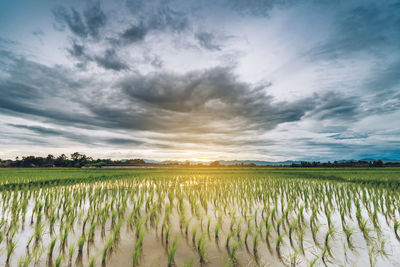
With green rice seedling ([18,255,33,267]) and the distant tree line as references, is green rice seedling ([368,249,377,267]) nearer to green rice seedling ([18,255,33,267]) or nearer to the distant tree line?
green rice seedling ([18,255,33,267])

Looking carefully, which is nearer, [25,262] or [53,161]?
[25,262]

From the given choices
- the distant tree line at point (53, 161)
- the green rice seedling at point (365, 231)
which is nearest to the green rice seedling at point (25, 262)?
the green rice seedling at point (365, 231)

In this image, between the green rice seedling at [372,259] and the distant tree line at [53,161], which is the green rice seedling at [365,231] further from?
the distant tree line at [53,161]

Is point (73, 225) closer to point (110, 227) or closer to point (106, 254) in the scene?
point (110, 227)

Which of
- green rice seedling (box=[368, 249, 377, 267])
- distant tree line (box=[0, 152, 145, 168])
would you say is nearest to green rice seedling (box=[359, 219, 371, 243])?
green rice seedling (box=[368, 249, 377, 267])

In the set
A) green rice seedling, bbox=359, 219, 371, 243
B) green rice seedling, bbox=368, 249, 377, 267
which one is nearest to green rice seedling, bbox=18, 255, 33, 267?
green rice seedling, bbox=368, 249, 377, 267

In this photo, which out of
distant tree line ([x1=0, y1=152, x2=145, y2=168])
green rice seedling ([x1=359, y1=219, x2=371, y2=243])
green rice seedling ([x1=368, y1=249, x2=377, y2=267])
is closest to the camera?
green rice seedling ([x1=368, y1=249, x2=377, y2=267])

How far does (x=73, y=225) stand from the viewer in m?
3.97

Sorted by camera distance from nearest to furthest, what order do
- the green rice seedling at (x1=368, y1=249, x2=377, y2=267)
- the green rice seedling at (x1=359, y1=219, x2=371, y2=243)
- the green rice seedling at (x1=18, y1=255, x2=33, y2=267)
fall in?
the green rice seedling at (x1=18, y1=255, x2=33, y2=267), the green rice seedling at (x1=368, y1=249, x2=377, y2=267), the green rice seedling at (x1=359, y1=219, x2=371, y2=243)

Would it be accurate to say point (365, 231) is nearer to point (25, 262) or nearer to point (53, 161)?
point (25, 262)

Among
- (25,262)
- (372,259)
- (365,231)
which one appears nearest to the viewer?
(25,262)

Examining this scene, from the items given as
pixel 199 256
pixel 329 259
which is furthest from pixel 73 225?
pixel 329 259

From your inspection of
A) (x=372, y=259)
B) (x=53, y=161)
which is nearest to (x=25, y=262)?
(x=372, y=259)

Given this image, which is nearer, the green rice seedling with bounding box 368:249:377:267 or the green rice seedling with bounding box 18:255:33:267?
the green rice seedling with bounding box 18:255:33:267
